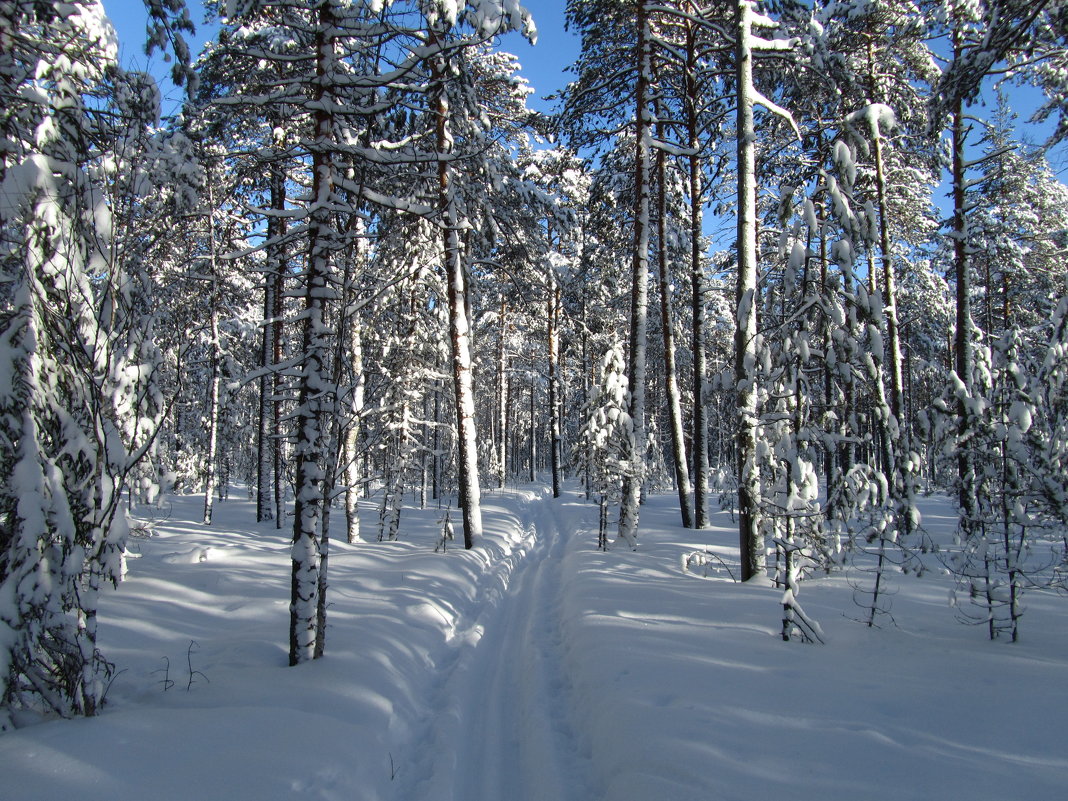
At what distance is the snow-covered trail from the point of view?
3740mm

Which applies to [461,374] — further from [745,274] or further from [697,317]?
[697,317]

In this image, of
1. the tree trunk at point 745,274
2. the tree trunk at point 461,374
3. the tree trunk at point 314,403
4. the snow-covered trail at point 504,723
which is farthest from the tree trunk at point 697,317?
the tree trunk at point 314,403

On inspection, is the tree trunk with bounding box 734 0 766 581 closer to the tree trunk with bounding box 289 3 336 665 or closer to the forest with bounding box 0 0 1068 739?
the forest with bounding box 0 0 1068 739

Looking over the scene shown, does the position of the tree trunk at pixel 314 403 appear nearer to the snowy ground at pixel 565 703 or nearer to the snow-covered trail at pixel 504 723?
the snowy ground at pixel 565 703

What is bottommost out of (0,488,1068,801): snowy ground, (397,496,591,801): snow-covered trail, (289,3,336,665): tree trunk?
(397,496,591,801): snow-covered trail

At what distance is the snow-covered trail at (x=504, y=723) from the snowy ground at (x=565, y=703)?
0.02 meters

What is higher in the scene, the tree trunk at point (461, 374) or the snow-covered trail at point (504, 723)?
the tree trunk at point (461, 374)

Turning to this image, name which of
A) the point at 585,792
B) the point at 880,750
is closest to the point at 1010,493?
the point at 880,750

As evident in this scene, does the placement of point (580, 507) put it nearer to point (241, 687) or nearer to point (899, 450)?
point (899, 450)

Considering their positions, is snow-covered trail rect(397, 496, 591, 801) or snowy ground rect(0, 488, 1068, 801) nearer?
snowy ground rect(0, 488, 1068, 801)

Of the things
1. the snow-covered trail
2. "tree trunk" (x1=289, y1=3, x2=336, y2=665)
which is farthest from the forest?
the snow-covered trail

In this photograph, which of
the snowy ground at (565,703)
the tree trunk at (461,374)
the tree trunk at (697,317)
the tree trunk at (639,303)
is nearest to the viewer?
the snowy ground at (565,703)

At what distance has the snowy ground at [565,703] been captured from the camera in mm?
3215

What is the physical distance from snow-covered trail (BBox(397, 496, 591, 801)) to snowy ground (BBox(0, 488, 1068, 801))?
0.02 m
